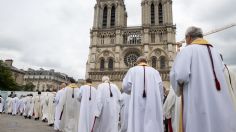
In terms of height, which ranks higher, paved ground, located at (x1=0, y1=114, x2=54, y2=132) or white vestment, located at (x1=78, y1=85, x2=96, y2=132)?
white vestment, located at (x1=78, y1=85, x2=96, y2=132)

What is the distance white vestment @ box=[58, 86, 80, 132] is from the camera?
8500 millimetres

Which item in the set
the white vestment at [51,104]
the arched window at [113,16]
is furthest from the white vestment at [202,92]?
the arched window at [113,16]

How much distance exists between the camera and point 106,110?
22.2ft

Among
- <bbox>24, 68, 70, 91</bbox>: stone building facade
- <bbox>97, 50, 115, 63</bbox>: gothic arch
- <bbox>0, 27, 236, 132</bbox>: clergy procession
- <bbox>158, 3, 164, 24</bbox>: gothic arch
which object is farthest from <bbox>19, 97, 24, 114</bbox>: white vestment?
<bbox>24, 68, 70, 91</bbox>: stone building facade

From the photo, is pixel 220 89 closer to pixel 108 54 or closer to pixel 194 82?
pixel 194 82

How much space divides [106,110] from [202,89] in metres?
4.32

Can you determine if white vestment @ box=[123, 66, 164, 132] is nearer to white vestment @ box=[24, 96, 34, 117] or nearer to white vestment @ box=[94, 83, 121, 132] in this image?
white vestment @ box=[94, 83, 121, 132]

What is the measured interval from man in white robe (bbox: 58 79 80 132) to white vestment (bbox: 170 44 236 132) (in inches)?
245

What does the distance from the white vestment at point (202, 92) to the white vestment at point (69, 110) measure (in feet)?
20.4

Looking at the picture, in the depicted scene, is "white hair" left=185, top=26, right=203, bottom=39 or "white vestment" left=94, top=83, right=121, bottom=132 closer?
"white hair" left=185, top=26, right=203, bottom=39

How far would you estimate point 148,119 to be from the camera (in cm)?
458

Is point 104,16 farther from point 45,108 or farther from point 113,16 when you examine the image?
point 45,108

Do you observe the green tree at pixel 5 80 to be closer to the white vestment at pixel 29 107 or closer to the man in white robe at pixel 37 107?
the white vestment at pixel 29 107

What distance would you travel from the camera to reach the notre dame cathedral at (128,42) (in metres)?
43.1
